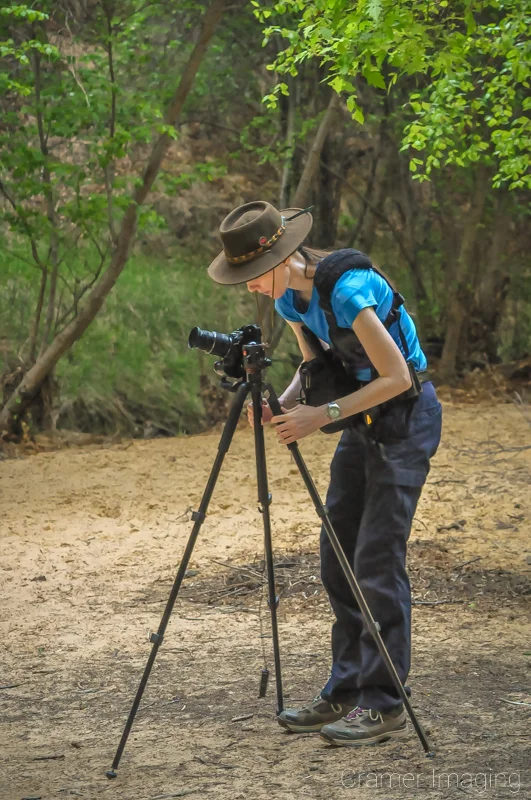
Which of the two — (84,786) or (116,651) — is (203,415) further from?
(84,786)

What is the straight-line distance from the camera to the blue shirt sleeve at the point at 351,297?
336 centimetres

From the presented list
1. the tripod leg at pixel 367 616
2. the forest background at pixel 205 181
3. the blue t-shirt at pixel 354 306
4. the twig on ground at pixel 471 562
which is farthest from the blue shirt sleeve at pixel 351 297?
the twig on ground at pixel 471 562

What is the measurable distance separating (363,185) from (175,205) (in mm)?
2877

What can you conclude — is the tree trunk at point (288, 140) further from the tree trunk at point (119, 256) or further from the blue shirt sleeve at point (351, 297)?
the blue shirt sleeve at point (351, 297)

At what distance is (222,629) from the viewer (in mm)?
5324

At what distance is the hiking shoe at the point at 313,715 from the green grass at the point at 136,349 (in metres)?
7.03

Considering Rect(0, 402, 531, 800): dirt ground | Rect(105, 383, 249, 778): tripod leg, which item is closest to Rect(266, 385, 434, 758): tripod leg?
Rect(0, 402, 531, 800): dirt ground

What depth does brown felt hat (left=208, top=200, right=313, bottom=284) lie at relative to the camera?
3469mm

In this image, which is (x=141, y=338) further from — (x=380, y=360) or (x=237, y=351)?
(x=380, y=360)

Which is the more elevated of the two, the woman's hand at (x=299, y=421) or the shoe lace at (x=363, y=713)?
the woman's hand at (x=299, y=421)

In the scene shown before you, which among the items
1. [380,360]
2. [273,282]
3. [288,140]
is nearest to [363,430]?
[380,360]

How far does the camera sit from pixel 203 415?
10.9 meters

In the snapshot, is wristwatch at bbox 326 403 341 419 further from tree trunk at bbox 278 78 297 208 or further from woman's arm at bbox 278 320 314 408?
tree trunk at bbox 278 78 297 208

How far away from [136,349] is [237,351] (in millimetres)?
7756
